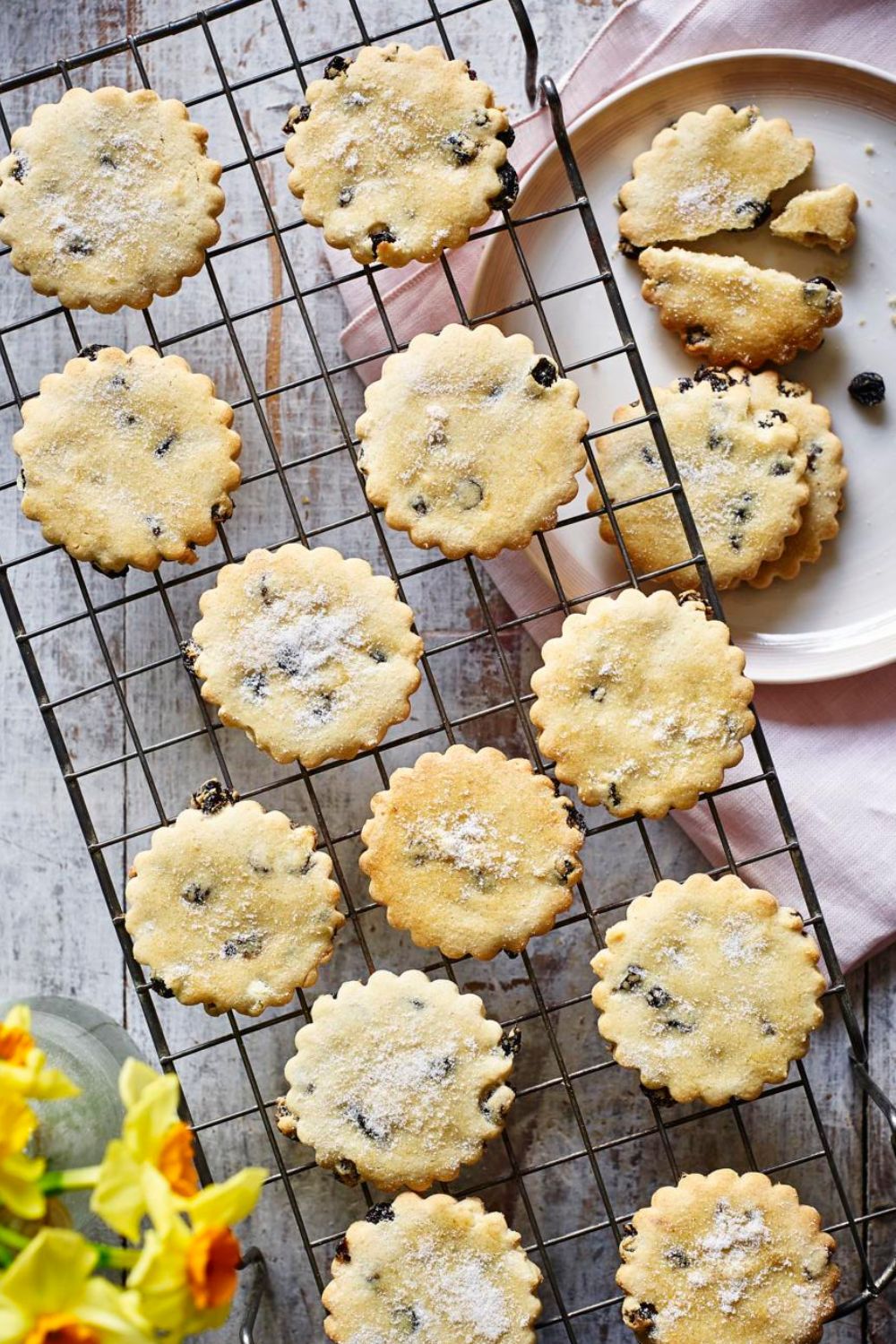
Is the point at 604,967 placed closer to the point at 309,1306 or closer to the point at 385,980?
the point at 385,980

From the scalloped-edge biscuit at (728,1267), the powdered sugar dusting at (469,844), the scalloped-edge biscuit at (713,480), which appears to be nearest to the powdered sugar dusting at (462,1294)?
the scalloped-edge biscuit at (728,1267)

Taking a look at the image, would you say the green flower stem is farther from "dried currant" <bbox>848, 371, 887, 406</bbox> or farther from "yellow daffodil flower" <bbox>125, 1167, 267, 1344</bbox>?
"dried currant" <bbox>848, 371, 887, 406</bbox>

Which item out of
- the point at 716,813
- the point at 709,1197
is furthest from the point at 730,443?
the point at 709,1197

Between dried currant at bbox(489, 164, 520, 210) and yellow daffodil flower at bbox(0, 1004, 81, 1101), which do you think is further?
dried currant at bbox(489, 164, 520, 210)

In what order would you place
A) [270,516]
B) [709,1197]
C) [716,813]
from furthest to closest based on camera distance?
[270,516]
[716,813]
[709,1197]

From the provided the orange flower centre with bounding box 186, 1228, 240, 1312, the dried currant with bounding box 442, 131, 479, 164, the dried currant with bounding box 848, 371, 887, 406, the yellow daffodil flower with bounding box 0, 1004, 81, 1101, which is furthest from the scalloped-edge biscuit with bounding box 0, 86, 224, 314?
the orange flower centre with bounding box 186, 1228, 240, 1312

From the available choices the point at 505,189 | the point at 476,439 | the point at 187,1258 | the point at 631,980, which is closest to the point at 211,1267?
the point at 187,1258

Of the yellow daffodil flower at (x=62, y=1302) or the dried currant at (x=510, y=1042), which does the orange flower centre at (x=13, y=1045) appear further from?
the dried currant at (x=510, y=1042)
